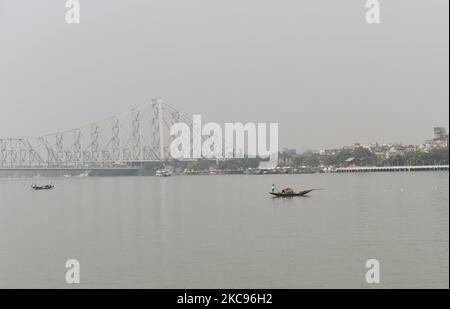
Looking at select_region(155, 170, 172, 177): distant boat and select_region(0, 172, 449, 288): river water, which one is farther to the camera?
select_region(155, 170, 172, 177): distant boat

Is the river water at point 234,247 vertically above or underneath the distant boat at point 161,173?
above

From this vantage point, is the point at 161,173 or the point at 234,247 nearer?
the point at 234,247

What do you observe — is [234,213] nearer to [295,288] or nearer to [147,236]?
[147,236]

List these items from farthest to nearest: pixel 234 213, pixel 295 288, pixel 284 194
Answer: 1. pixel 284 194
2. pixel 234 213
3. pixel 295 288

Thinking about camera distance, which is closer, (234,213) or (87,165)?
(234,213)

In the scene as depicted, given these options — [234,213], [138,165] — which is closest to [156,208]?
[234,213]

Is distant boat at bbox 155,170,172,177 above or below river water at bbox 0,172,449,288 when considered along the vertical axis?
below

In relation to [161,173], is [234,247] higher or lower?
higher

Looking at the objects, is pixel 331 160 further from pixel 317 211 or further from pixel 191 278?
pixel 191 278

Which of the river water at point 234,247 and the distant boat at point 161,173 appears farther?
the distant boat at point 161,173

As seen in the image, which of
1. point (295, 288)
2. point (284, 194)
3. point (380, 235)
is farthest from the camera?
point (284, 194)
